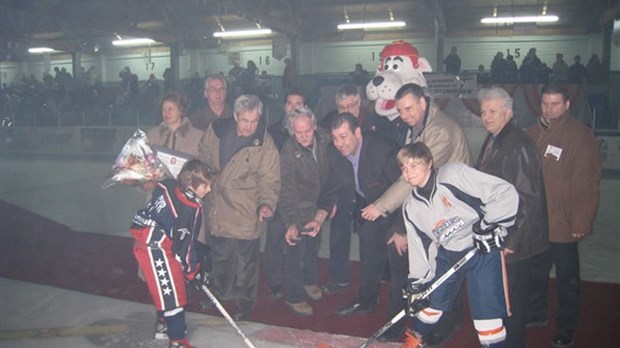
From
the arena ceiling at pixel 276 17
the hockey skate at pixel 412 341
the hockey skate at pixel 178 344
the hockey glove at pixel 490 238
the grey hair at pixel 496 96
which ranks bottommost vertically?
the hockey skate at pixel 178 344

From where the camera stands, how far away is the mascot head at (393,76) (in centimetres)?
494

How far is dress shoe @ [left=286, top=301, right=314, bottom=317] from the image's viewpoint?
4.36 metres

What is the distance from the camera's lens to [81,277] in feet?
17.6

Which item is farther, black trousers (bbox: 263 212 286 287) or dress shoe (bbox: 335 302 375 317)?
black trousers (bbox: 263 212 286 287)

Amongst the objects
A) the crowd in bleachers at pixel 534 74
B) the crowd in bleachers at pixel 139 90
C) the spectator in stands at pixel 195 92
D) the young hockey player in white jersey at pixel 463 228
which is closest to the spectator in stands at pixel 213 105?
the young hockey player in white jersey at pixel 463 228

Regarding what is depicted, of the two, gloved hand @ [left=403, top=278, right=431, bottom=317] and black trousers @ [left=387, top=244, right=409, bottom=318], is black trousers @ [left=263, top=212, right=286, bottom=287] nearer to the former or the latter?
black trousers @ [left=387, top=244, right=409, bottom=318]

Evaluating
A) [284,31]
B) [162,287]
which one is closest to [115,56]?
[284,31]

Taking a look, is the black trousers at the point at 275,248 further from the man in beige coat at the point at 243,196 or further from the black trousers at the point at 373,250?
the black trousers at the point at 373,250

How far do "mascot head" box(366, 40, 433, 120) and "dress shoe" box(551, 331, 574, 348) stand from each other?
2.30 meters

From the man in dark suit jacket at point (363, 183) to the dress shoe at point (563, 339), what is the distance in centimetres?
134

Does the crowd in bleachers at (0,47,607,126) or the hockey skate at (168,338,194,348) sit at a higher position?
the crowd in bleachers at (0,47,607,126)

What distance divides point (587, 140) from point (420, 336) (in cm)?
178

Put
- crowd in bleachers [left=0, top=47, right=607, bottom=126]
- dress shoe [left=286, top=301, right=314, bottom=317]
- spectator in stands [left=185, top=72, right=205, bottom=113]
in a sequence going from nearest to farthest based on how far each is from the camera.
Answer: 1. dress shoe [left=286, top=301, right=314, bottom=317]
2. crowd in bleachers [left=0, top=47, right=607, bottom=126]
3. spectator in stands [left=185, top=72, right=205, bottom=113]

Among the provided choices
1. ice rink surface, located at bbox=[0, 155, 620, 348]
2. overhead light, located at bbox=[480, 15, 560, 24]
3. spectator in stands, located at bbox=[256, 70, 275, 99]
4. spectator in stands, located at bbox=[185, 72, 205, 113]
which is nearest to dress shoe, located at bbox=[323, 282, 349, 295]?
ice rink surface, located at bbox=[0, 155, 620, 348]
